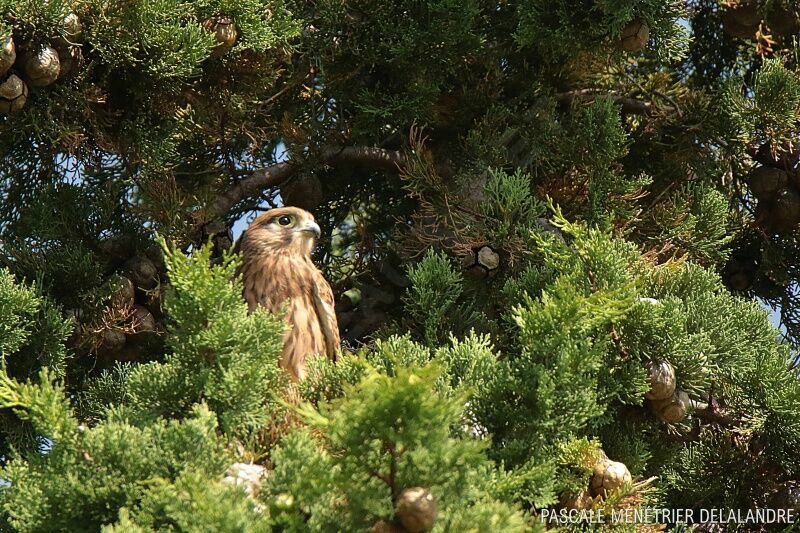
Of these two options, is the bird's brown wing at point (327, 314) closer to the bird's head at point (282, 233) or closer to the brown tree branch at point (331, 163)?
the bird's head at point (282, 233)

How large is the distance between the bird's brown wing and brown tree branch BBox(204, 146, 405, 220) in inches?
17.6

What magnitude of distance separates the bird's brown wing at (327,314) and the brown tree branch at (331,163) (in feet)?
1.47

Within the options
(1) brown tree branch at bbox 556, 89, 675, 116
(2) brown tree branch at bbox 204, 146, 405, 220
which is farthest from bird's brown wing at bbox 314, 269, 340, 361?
(1) brown tree branch at bbox 556, 89, 675, 116

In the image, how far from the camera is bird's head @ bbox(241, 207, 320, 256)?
4848 millimetres

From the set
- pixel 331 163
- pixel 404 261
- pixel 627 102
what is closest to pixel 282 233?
pixel 331 163

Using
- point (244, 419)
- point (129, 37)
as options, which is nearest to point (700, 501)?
point (244, 419)

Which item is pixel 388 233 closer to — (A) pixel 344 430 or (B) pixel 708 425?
(B) pixel 708 425

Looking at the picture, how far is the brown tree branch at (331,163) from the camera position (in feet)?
15.3

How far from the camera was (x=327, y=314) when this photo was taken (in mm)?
4621

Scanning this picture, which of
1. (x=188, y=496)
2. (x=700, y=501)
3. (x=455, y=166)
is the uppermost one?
(x=455, y=166)

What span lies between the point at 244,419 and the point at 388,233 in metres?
2.07

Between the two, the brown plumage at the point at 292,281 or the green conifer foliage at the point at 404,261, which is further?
the brown plumage at the point at 292,281

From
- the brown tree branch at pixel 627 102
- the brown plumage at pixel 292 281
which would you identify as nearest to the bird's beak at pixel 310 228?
the brown plumage at pixel 292 281

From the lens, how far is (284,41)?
173 inches
